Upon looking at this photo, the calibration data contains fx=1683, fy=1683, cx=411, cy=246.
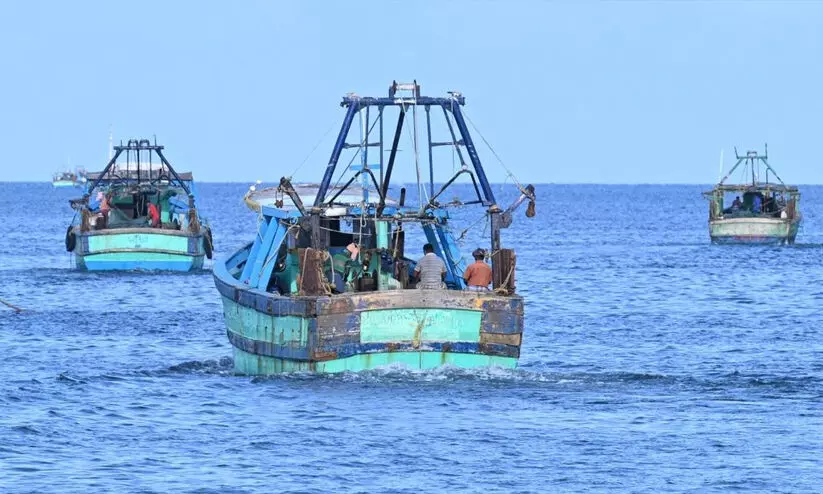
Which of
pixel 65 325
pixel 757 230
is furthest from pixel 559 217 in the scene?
pixel 65 325

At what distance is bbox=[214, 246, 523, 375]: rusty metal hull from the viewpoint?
24.8 meters

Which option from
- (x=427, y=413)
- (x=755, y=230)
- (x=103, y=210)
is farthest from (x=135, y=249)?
(x=755, y=230)

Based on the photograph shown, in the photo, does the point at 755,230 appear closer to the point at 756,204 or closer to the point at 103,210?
the point at 756,204

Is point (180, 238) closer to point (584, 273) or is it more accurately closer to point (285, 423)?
point (584, 273)

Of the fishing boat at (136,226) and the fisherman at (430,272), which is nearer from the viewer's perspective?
the fisherman at (430,272)

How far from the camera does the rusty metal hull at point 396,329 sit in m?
24.8

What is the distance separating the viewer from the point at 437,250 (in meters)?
29.2

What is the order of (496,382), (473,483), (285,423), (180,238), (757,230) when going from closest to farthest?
1. (473,483)
2. (285,423)
3. (496,382)
4. (180,238)
5. (757,230)

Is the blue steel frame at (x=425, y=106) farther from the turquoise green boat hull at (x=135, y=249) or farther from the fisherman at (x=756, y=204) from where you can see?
the fisherman at (x=756, y=204)

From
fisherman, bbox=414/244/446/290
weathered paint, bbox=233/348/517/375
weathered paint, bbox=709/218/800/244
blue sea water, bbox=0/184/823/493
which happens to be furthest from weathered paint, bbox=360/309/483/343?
weathered paint, bbox=709/218/800/244

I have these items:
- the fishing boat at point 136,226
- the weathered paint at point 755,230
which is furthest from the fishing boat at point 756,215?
the fishing boat at point 136,226

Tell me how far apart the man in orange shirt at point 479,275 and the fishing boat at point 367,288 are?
18 centimetres

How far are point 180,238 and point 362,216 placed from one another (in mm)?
27350

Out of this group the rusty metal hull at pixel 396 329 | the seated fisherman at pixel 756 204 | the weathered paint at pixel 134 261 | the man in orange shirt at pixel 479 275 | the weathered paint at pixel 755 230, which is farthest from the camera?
the seated fisherman at pixel 756 204
